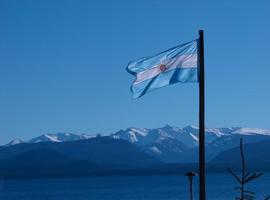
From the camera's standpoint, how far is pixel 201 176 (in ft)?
34.5

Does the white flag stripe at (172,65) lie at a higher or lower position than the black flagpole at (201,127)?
higher

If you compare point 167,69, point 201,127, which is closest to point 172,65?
point 167,69

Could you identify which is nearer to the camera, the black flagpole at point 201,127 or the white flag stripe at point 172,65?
the black flagpole at point 201,127

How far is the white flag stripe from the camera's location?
11445 mm

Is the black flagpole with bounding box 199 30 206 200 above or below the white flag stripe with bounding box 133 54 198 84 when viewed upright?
A: below

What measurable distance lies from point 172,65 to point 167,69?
0.09 m

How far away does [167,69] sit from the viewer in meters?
11.6

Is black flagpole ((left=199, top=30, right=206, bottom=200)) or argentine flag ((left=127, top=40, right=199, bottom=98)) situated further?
argentine flag ((left=127, top=40, right=199, bottom=98))

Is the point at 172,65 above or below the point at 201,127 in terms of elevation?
above

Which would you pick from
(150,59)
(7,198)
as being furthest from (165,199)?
(150,59)

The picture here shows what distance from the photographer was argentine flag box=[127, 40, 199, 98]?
11406 millimetres

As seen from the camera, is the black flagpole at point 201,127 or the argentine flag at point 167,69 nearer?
the black flagpole at point 201,127

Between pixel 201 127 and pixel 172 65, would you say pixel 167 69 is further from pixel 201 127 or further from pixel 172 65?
pixel 201 127

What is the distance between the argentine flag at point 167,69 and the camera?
1141cm
